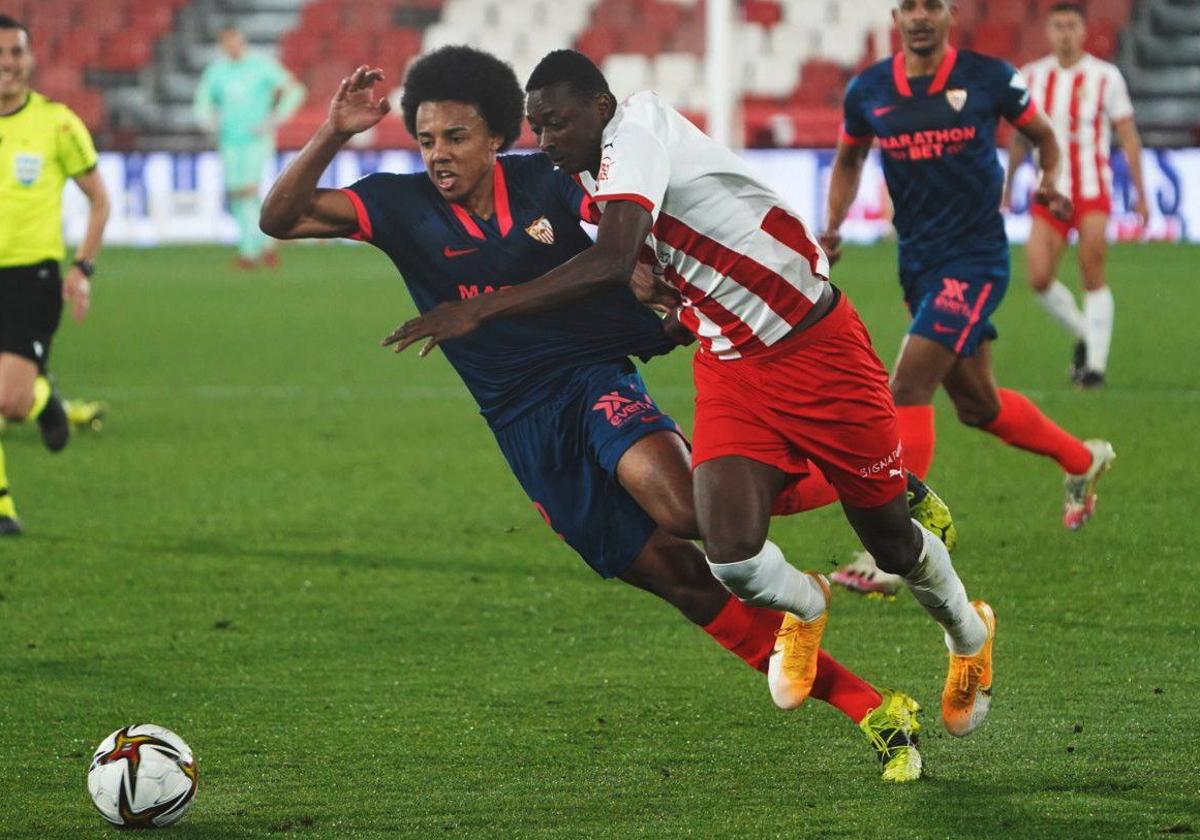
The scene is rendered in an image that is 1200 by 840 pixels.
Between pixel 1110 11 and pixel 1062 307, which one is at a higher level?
pixel 1110 11

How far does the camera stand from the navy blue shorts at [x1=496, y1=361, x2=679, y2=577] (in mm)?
5086

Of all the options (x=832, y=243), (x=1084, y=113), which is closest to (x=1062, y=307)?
(x=1084, y=113)

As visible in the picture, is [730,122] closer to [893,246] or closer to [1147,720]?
[893,246]

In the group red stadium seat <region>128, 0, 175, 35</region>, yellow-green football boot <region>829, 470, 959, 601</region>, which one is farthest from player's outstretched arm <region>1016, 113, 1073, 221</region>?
red stadium seat <region>128, 0, 175, 35</region>

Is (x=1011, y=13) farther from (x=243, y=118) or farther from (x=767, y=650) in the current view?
(x=767, y=650)

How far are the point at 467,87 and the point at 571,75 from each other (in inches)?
21.0

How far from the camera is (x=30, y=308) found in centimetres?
886

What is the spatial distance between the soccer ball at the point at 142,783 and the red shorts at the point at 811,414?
1417 mm

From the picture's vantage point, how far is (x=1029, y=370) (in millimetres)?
13219

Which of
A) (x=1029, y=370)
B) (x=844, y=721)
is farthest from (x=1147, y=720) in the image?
(x=1029, y=370)

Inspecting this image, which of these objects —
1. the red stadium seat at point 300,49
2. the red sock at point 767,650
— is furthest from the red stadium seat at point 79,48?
the red sock at point 767,650

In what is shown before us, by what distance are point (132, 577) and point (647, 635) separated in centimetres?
225

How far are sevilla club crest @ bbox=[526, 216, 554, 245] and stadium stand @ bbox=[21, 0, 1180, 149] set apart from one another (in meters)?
21.0

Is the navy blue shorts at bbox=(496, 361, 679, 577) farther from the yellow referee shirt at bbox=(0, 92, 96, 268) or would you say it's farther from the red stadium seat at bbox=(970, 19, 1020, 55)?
the red stadium seat at bbox=(970, 19, 1020, 55)
